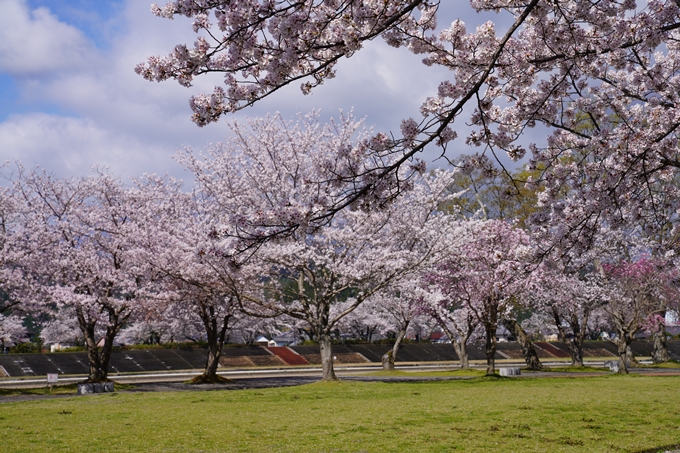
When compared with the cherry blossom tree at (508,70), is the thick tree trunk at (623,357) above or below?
below

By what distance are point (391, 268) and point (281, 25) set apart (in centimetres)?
1930

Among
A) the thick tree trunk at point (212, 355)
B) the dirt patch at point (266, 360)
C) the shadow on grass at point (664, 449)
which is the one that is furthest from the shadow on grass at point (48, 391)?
the dirt patch at point (266, 360)

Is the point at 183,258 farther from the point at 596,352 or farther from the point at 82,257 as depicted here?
the point at 596,352

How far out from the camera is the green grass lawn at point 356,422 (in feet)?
31.0

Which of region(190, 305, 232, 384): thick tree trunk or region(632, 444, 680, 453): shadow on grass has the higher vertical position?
region(190, 305, 232, 384): thick tree trunk

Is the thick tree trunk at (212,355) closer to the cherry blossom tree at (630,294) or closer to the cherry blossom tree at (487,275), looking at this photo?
the cherry blossom tree at (487,275)

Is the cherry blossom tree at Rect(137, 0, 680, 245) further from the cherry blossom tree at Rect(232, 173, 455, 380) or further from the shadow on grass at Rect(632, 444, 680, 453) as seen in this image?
the cherry blossom tree at Rect(232, 173, 455, 380)

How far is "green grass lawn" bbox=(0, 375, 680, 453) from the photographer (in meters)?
9.45

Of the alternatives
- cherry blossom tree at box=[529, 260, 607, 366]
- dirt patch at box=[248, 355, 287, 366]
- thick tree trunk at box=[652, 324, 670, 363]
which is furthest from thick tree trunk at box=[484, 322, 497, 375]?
dirt patch at box=[248, 355, 287, 366]

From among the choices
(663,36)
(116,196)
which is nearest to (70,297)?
(116,196)

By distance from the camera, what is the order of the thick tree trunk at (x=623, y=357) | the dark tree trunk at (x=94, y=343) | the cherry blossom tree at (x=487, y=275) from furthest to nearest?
the thick tree trunk at (x=623, y=357) → the cherry blossom tree at (x=487, y=275) → the dark tree trunk at (x=94, y=343)

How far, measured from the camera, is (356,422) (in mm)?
11836

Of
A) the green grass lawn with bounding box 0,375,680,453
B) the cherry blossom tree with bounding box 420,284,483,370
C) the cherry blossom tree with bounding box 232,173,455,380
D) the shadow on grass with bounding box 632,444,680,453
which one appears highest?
the cherry blossom tree with bounding box 232,173,455,380

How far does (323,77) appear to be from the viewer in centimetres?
738
